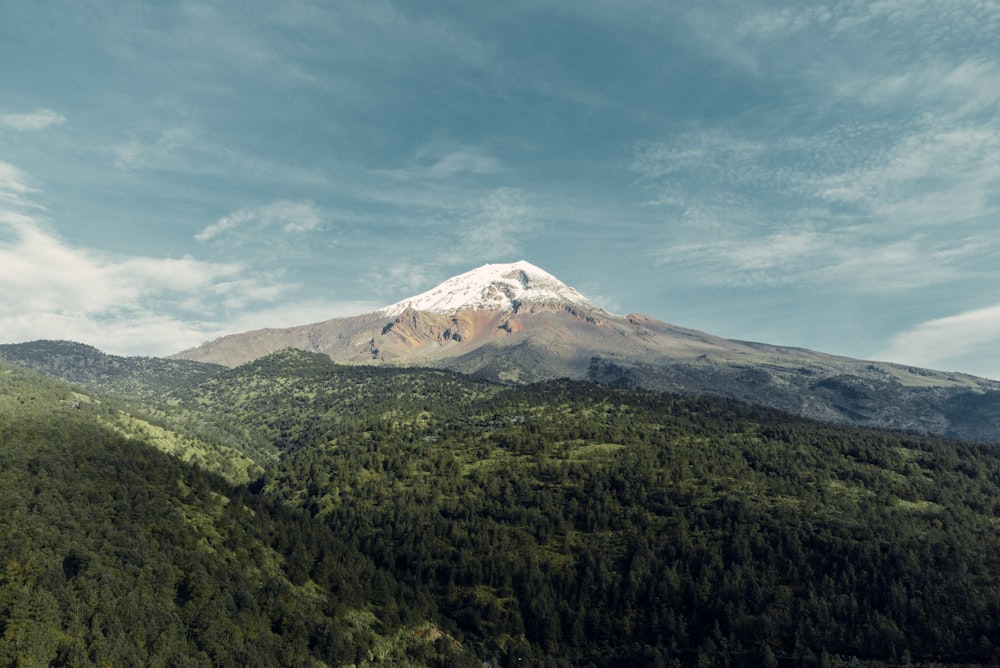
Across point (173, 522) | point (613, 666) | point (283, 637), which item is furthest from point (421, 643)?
point (173, 522)

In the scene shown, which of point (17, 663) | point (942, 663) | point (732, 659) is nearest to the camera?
point (17, 663)

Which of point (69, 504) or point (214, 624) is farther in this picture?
point (69, 504)

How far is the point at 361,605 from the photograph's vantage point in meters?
195

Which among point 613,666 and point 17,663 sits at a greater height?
point 17,663

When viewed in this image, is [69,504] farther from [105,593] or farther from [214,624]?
[214,624]

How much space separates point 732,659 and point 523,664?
214ft

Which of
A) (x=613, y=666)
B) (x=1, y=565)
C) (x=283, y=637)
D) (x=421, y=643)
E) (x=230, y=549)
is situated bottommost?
(x=613, y=666)

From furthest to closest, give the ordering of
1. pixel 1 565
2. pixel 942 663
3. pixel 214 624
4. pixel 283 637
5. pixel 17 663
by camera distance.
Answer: pixel 942 663 < pixel 283 637 < pixel 214 624 < pixel 1 565 < pixel 17 663

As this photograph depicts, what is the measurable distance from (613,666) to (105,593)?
147211mm

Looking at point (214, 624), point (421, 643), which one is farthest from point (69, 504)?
point (421, 643)

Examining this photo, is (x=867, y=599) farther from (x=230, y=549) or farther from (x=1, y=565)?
(x=1, y=565)

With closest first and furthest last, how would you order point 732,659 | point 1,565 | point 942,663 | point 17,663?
point 17,663, point 1,565, point 942,663, point 732,659

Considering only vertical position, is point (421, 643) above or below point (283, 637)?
below

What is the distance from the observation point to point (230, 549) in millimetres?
189500
